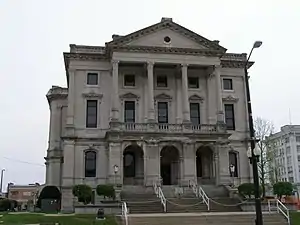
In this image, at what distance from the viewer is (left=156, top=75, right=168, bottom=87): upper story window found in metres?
49.2

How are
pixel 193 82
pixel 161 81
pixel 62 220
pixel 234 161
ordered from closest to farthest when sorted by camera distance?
1. pixel 62 220
2. pixel 234 161
3. pixel 161 81
4. pixel 193 82

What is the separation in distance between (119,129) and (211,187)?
10891 mm

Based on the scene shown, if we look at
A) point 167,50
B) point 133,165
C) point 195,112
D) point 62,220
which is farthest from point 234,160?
point 62,220

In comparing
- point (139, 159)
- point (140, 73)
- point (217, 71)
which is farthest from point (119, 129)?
point (217, 71)

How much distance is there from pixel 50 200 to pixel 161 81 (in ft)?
58.0

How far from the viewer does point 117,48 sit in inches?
1833

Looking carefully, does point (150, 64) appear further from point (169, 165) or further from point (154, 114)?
point (169, 165)

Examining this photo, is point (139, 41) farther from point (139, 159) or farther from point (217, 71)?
point (139, 159)

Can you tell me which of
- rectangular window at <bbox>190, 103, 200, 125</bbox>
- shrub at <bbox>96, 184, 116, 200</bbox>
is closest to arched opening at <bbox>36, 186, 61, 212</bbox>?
shrub at <bbox>96, 184, 116, 200</bbox>

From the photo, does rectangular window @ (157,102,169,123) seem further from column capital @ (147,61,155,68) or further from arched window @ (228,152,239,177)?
arched window @ (228,152,239,177)

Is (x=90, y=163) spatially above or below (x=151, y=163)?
above

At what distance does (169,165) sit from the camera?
46.8 metres

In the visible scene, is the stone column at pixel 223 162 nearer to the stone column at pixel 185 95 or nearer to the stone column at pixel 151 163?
the stone column at pixel 185 95

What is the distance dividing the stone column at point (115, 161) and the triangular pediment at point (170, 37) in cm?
1175
